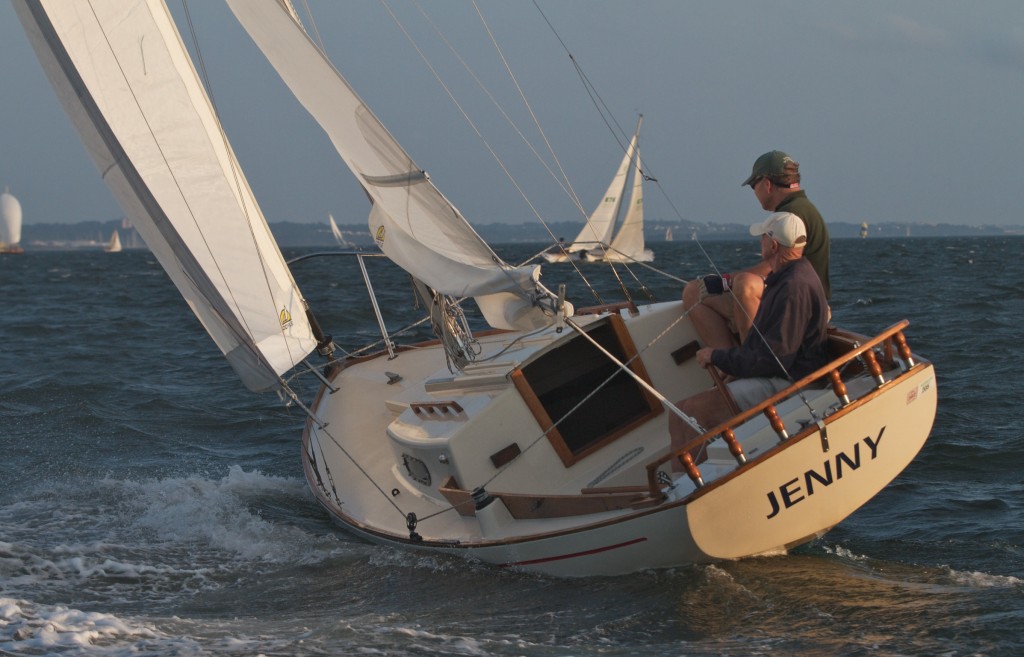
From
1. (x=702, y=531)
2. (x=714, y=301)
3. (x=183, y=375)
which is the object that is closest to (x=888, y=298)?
(x=183, y=375)

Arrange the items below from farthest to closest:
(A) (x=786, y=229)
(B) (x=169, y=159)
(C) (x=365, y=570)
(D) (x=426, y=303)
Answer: (D) (x=426, y=303)
(B) (x=169, y=159)
(C) (x=365, y=570)
(A) (x=786, y=229)

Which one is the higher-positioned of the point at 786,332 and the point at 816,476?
the point at 786,332

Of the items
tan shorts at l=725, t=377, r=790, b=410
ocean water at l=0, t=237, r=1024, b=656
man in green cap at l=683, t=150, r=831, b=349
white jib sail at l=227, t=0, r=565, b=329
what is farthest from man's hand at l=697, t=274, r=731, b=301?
ocean water at l=0, t=237, r=1024, b=656

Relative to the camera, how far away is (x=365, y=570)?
21.2 feet

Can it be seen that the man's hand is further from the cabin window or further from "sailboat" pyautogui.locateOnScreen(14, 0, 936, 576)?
the cabin window

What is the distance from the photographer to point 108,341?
1772 centimetres

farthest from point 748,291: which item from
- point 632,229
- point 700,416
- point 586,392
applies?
point 632,229

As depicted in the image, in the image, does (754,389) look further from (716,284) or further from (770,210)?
(770,210)

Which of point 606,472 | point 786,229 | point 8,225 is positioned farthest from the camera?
point 8,225

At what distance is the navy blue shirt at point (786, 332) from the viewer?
218 inches

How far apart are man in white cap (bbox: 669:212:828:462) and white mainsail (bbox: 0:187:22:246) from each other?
5352 inches

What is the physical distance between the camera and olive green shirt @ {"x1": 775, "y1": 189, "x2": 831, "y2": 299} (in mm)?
6109

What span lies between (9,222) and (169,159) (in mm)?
134089

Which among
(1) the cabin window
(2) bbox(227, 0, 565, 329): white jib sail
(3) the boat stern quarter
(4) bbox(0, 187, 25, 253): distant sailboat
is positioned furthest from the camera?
(4) bbox(0, 187, 25, 253): distant sailboat
